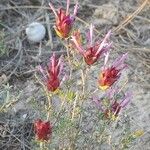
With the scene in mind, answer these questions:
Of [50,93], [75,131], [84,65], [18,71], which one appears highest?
[84,65]

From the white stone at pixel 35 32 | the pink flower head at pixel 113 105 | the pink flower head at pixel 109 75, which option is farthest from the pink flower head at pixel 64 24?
the white stone at pixel 35 32

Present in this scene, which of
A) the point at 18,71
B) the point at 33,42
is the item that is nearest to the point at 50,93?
the point at 18,71

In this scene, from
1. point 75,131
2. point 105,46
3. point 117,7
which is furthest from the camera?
point 117,7

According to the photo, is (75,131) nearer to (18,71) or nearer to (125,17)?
(18,71)

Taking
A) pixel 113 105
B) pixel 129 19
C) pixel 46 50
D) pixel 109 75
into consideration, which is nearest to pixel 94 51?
pixel 109 75

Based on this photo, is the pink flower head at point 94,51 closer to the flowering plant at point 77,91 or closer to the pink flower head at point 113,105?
the flowering plant at point 77,91

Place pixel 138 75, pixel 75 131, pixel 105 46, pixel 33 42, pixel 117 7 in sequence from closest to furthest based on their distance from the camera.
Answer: pixel 105 46 < pixel 75 131 < pixel 138 75 < pixel 33 42 < pixel 117 7

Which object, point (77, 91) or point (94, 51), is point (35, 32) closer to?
point (77, 91)
